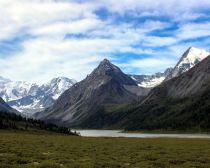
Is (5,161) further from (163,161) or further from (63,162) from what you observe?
(163,161)

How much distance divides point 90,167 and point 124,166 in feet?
13.7

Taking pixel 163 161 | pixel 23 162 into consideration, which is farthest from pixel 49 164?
pixel 163 161

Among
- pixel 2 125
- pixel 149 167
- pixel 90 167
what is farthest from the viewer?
pixel 2 125

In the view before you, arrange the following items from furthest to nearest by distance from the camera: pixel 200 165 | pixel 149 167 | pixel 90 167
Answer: pixel 200 165
pixel 149 167
pixel 90 167

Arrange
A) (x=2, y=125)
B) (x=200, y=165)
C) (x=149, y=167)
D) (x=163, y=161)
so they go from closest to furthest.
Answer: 1. (x=149, y=167)
2. (x=200, y=165)
3. (x=163, y=161)
4. (x=2, y=125)

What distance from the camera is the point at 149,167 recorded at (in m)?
36.9

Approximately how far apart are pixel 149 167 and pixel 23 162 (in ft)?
37.3

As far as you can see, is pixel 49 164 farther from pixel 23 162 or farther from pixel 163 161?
pixel 163 161

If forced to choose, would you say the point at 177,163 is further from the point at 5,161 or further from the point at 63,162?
the point at 5,161

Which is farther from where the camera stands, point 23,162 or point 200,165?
point 200,165

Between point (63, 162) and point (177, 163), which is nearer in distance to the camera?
point (63, 162)

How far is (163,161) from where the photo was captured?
140ft

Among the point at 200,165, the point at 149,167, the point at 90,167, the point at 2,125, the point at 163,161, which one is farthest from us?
the point at 2,125

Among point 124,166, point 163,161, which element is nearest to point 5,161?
point 124,166
